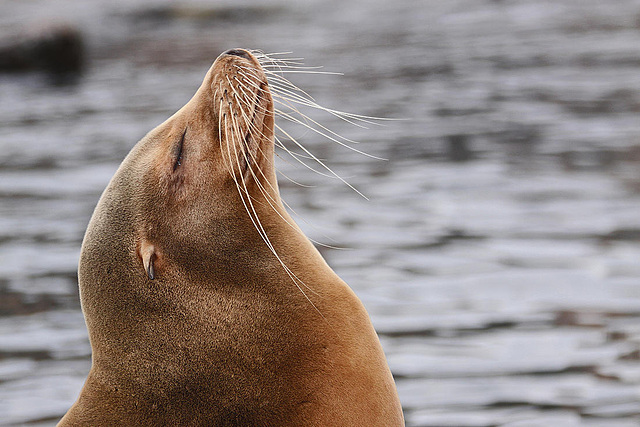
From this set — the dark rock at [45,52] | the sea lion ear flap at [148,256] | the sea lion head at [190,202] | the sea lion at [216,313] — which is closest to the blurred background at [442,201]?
the dark rock at [45,52]

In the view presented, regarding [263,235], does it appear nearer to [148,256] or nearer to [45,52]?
[148,256]

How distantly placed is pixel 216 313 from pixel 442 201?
5.16 m

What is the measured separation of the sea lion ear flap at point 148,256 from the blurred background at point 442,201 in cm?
186

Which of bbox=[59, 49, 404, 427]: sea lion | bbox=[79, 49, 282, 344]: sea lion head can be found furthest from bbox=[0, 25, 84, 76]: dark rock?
bbox=[59, 49, 404, 427]: sea lion

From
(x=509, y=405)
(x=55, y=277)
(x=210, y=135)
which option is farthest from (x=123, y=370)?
(x=55, y=277)

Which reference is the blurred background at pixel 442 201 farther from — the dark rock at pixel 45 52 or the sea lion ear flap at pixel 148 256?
the sea lion ear flap at pixel 148 256

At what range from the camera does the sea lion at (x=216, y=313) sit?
3.06 metres

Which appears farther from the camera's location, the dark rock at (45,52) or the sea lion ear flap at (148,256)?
the dark rock at (45,52)

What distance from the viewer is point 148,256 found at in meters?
3.07

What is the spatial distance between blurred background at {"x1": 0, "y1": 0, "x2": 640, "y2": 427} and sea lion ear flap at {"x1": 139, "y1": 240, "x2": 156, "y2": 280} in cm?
186

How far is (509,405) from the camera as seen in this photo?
4.63 meters

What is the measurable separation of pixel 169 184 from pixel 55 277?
3831mm

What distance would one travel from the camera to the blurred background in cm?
505

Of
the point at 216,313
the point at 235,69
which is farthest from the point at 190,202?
the point at 235,69
